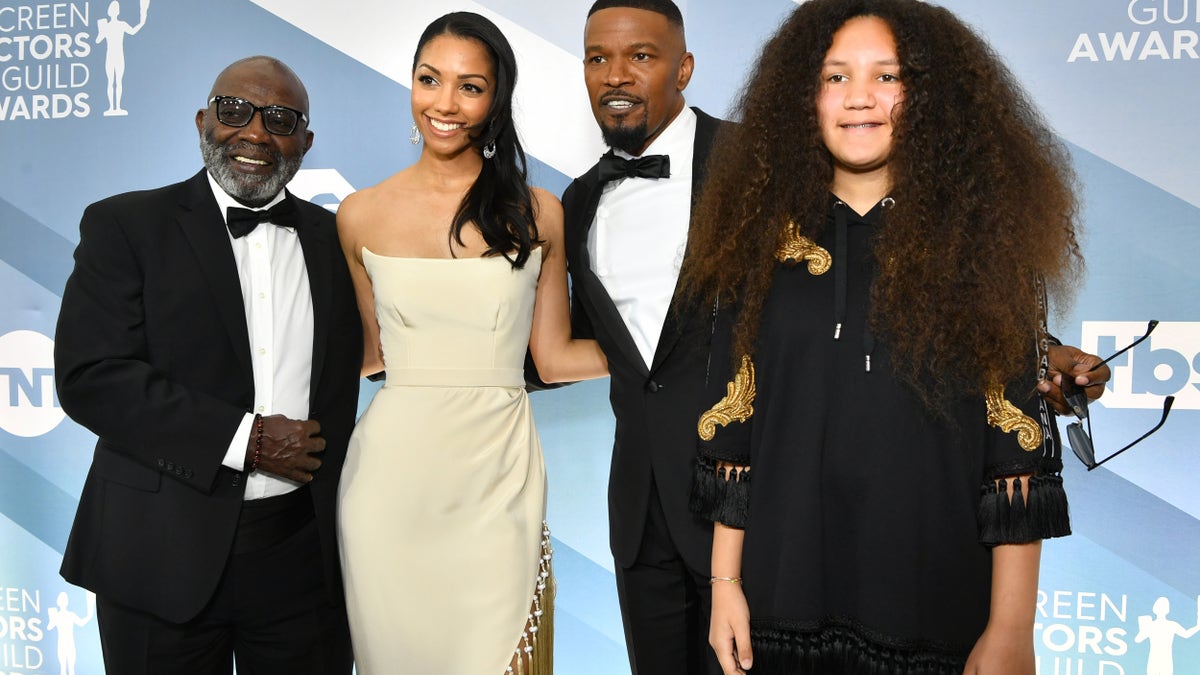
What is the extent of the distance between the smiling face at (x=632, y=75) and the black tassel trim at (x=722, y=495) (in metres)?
1.14

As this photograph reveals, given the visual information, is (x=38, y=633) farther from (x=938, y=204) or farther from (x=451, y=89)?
(x=938, y=204)

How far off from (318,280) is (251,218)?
22 cm

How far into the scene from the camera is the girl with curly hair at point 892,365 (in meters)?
1.80

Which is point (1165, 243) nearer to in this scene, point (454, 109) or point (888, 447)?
point (888, 447)

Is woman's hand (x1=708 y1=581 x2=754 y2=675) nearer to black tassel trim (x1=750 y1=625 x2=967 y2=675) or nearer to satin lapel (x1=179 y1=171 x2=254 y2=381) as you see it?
black tassel trim (x1=750 y1=625 x2=967 y2=675)

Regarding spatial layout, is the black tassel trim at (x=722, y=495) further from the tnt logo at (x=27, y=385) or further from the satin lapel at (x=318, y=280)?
the tnt logo at (x=27, y=385)

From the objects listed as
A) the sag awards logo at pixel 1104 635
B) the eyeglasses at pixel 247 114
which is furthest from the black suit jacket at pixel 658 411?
the sag awards logo at pixel 1104 635

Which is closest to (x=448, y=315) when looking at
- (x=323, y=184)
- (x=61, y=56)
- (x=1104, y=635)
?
(x=323, y=184)

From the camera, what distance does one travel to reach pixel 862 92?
73.2 inches

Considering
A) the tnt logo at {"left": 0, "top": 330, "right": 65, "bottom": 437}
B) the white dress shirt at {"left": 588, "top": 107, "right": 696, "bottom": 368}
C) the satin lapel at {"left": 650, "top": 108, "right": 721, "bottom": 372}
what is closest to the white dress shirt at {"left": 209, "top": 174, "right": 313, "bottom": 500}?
the white dress shirt at {"left": 588, "top": 107, "right": 696, "bottom": 368}

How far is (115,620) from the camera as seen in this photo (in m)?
2.50

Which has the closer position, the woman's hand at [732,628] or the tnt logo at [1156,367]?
the woman's hand at [732,628]

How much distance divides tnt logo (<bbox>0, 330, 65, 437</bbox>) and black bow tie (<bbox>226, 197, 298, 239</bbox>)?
7.32ft

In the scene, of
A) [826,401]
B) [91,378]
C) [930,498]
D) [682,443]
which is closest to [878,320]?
[826,401]
